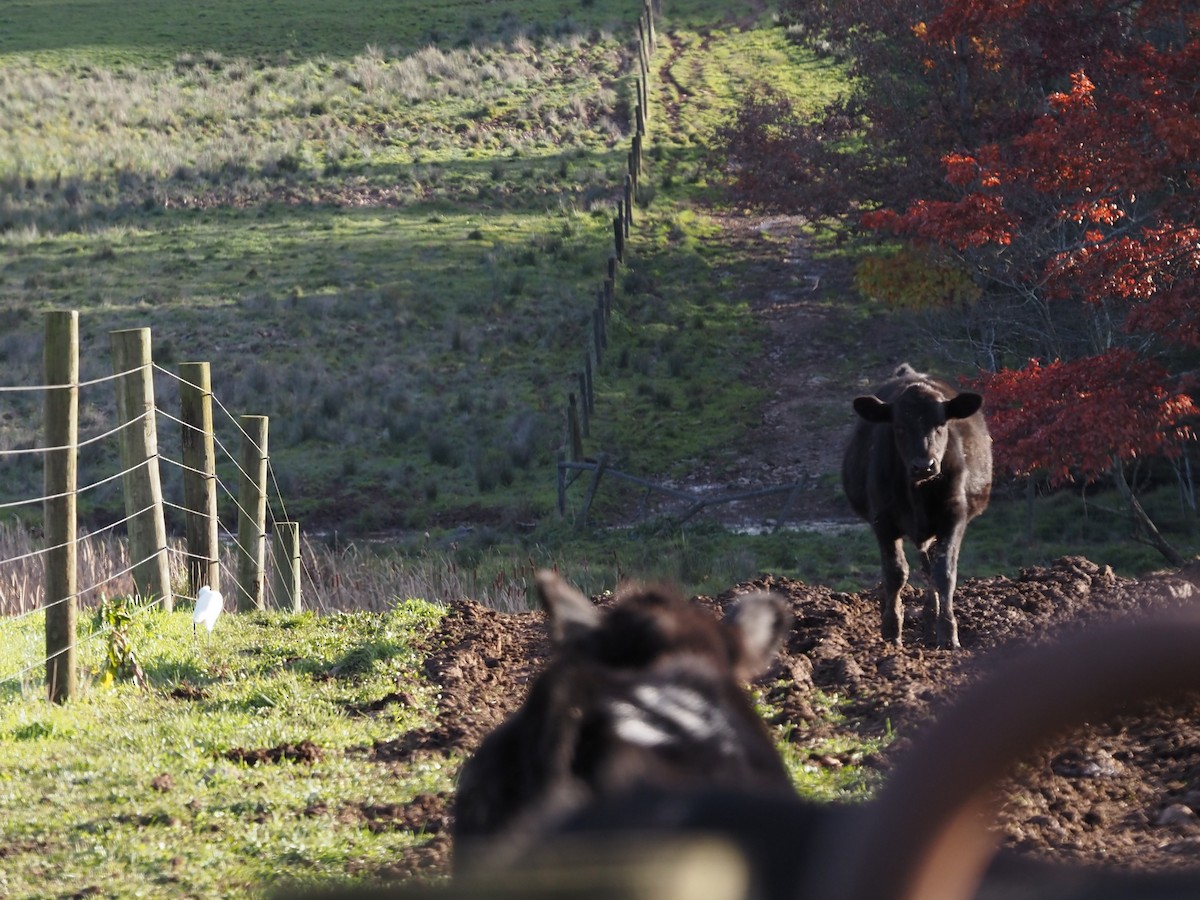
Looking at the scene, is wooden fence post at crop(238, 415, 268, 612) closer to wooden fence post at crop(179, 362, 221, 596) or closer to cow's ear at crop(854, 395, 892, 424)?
wooden fence post at crop(179, 362, 221, 596)

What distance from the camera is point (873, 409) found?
905 cm

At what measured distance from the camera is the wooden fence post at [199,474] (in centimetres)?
1129

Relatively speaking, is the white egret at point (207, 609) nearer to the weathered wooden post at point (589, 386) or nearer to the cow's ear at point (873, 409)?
the cow's ear at point (873, 409)

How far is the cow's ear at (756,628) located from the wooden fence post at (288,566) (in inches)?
402

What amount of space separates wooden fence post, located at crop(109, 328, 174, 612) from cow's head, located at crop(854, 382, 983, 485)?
5.29 metres

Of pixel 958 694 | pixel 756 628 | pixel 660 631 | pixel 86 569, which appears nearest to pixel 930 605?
pixel 958 694

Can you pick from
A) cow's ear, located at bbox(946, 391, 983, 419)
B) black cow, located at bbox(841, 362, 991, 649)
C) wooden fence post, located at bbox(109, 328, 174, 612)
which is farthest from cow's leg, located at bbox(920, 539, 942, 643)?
wooden fence post, located at bbox(109, 328, 174, 612)

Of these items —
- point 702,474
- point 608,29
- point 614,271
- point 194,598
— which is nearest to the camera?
point 194,598

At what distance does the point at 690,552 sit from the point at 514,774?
48.6ft

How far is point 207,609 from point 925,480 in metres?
5.31

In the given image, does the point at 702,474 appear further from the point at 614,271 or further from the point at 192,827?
the point at 192,827

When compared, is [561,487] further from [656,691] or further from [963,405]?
[656,691]

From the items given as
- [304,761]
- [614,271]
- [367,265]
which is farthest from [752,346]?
[304,761]

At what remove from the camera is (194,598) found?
11.1m
